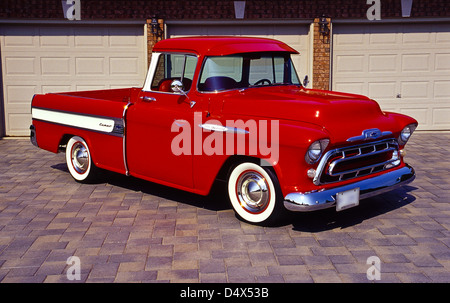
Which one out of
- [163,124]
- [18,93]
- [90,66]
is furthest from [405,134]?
[18,93]

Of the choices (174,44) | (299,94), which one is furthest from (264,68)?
(174,44)

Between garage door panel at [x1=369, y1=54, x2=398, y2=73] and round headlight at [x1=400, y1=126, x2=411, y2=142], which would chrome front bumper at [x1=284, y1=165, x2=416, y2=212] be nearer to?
round headlight at [x1=400, y1=126, x2=411, y2=142]

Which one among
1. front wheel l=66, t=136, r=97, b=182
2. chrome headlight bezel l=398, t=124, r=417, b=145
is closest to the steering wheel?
chrome headlight bezel l=398, t=124, r=417, b=145

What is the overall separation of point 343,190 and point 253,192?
2.92 ft

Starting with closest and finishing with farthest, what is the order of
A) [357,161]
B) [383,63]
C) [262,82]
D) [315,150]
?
[315,150] < [357,161] < [262,82] < [383,63]

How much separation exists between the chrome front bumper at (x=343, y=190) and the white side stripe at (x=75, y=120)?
107 inches

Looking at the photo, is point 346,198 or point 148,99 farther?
point 148,99

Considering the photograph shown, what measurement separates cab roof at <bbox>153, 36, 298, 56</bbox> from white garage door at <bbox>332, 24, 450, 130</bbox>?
5139 millimetres

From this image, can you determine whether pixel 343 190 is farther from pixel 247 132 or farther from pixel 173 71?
pixel 173 71

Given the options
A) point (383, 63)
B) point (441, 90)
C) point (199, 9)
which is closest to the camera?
point (199, 9)

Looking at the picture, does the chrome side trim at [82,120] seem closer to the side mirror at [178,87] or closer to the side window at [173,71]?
the side window at [173,71]

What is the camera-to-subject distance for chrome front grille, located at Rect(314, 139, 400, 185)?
5211 mm

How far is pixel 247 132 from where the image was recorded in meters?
5.38
